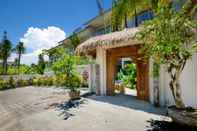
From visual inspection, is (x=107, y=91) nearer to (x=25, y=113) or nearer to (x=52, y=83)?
(x=25, y=113)

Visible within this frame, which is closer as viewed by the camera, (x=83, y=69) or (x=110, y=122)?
(x=110, y=122)

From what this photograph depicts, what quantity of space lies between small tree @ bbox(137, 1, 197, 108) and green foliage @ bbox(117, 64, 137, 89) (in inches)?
434

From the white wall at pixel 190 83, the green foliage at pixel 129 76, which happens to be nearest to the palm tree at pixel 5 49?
the green foliage at pixel 129 76

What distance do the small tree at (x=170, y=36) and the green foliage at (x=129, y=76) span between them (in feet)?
36.2

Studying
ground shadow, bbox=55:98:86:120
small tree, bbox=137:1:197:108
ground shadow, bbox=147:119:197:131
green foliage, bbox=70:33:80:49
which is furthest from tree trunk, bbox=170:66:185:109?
green foliage, bbox=70:33:80:49

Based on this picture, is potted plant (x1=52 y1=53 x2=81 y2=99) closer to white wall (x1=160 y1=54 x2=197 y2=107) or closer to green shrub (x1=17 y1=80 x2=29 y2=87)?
white wall (x1=160 y1=54 x2=197 y2=107)

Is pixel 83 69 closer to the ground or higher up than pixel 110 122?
higher up

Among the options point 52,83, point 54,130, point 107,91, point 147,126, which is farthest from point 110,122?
point 52,83

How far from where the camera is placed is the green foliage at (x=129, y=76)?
1905 centimetres

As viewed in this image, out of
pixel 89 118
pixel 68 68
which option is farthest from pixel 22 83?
pixel 89 118

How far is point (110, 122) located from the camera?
26.6 ft

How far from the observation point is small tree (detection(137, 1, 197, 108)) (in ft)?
23.3

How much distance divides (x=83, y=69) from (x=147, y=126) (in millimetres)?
13835

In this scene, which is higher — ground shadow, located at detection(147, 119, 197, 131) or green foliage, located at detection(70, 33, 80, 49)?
green foliage, located at detection(70, 33, 80, 49)
